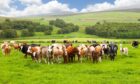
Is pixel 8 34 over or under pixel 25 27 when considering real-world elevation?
under

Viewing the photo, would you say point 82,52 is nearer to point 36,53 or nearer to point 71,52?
point 71,52

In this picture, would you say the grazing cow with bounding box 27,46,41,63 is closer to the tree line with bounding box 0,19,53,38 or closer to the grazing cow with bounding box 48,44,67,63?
the grazing cow with bounding box 48,44,67,63

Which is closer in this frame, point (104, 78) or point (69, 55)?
point (104, 78)

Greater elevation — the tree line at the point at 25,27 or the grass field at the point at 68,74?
the grass field at the point at 68,74

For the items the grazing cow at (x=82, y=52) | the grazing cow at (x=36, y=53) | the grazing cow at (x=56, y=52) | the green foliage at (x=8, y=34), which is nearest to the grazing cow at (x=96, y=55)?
the grazing cow at (x=82, y=52)

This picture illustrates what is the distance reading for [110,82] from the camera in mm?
22484

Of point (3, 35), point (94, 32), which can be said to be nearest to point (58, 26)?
point (94, 32)

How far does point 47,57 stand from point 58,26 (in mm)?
162923

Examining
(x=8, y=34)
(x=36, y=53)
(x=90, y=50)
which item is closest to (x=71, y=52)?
(x=90, y=50)

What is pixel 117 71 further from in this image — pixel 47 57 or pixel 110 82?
pixel 47 57

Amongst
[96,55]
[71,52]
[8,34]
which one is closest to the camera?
[96,55]

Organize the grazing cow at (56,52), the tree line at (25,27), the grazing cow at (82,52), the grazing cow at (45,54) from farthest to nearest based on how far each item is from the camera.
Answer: the tree line at (25,27)
the grazing cow at (82,52)
the grazing cow at (45,54)
the grazing cow at (56,52)

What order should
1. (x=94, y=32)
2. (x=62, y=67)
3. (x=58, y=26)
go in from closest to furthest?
(x=62, y=67) → (x=94, y=32) → (x=58, y=26)

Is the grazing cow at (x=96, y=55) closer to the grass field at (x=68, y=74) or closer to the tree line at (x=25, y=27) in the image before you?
the grass field at (x=68, y=74)
